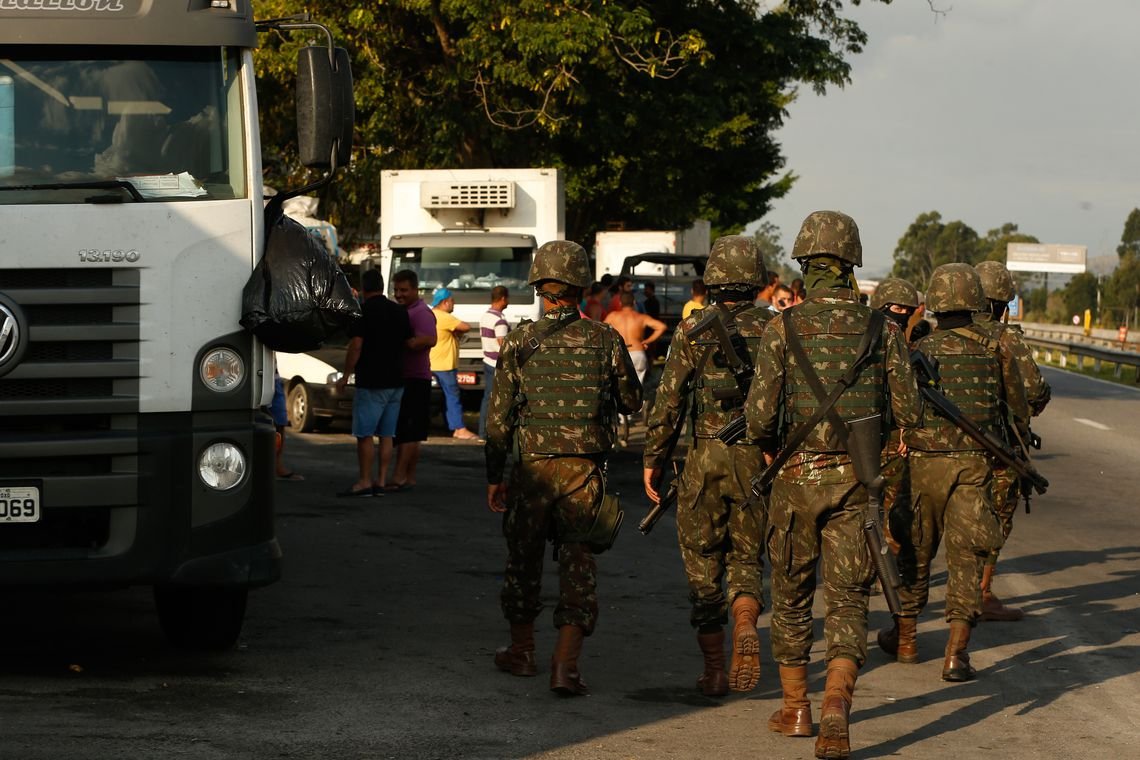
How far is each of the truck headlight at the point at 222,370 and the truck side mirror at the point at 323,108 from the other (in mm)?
872

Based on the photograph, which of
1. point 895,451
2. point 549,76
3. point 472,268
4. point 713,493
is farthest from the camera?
point 549,76

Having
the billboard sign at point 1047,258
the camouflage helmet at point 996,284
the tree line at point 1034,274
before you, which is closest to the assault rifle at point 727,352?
the camouflage helmet at point 996,284

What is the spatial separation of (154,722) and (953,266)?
14.1 ft

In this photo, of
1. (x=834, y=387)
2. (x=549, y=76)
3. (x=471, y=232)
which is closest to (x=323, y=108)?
(x=834, y=387)

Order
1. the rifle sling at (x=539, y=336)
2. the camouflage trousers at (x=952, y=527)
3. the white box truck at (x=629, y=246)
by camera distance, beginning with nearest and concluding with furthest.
→ the rifle sling at (x=539, y=336), the camouflage trousers at (x=952, y=527), the white box truck at (x=629, y=246)

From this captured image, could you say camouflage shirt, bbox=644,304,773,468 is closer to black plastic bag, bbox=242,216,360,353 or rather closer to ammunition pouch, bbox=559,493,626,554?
ammunition pouch, bbox=559,493,626,554

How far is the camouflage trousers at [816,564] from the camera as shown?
21.1 ft

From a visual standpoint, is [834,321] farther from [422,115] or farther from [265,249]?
[422,115]

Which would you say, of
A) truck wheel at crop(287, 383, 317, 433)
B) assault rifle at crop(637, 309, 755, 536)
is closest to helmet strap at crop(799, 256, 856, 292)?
assault rifle at crop(637, 309, 755, 536)

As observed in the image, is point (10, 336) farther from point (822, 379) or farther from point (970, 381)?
point (970, 381)

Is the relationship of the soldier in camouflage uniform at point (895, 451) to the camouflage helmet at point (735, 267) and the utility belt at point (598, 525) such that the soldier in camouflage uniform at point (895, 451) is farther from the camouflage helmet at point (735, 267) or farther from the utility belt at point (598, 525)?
the utility belt at point (598, 525)

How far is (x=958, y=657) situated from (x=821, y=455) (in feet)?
5.87

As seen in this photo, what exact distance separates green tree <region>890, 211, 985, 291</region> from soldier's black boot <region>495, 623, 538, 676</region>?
513ft

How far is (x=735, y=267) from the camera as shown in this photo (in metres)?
7.61
